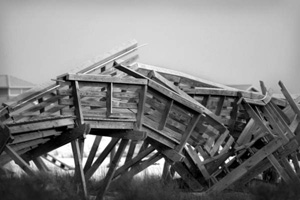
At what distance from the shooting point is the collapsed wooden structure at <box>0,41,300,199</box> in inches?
330

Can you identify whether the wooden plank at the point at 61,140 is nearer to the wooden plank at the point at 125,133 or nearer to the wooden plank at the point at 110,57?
the wooden plank at the point at 125,133

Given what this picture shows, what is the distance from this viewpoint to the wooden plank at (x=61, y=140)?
832 centimetres

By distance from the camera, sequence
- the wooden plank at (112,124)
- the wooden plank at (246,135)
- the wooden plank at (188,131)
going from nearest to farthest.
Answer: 1. the wooden plank at (112,124)
2. the wooden plank at (188,131)
3. the wooden plank at (246,135)

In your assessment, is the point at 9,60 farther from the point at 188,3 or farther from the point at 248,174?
the point at 248,174

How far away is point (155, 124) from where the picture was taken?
9.20 metres

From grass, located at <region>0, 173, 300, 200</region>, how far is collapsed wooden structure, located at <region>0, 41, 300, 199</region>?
23 centimetres

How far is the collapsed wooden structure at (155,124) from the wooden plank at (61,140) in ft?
0.04

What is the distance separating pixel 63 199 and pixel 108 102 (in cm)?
163

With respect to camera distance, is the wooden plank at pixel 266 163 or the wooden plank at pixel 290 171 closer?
the wooden plank at pixel 290 171

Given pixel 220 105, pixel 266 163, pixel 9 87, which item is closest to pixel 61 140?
pixel 220 105

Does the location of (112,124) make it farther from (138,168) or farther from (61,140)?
(138,168)

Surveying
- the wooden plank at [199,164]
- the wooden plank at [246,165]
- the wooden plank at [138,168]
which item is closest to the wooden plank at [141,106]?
the wooden plank at [138,168]

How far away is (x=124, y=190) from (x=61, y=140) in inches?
56.2

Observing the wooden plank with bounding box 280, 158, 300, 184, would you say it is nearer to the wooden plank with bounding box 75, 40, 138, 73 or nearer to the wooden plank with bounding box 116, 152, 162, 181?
the wooden plank with bounding box 116, 152, 162, 181
